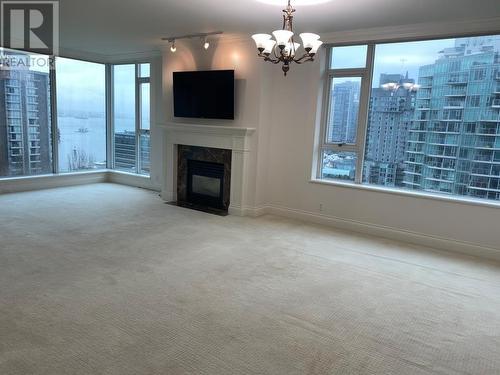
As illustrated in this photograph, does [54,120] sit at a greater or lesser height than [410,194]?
greater

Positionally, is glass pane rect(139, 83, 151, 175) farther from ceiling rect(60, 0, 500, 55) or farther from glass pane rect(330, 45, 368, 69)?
glass pane rect(330, 45, 368, 69)

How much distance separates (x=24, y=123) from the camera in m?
6.97

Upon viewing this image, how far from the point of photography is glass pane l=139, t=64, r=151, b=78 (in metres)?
7.46

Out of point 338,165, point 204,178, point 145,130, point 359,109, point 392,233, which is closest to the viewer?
point 392,233

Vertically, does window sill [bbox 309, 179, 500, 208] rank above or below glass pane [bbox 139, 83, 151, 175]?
below

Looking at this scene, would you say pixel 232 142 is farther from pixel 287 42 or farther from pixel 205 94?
pixel 287 42

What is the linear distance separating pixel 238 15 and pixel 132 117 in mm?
4322

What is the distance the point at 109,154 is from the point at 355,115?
18.3 ft

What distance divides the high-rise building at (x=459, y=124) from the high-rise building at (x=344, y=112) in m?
0.78

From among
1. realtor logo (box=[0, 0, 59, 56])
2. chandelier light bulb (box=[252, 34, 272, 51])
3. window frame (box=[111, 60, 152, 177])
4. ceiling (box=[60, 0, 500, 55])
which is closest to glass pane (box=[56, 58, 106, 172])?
window frame (box=[111, 60, 152, 177])

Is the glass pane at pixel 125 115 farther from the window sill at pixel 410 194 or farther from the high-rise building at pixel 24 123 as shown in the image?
the window sill at pixel 410 194

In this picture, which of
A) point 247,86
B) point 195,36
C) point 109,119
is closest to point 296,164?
point 247,86

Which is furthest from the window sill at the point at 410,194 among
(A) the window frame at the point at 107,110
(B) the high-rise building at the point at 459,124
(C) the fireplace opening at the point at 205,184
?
(A) the window frame at the point at 107,110

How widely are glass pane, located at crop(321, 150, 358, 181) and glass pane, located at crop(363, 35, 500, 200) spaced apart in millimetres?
201
